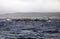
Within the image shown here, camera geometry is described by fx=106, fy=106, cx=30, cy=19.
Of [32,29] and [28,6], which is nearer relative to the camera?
[32,29]

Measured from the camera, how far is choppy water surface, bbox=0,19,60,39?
1099mm

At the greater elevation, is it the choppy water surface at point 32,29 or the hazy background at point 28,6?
the hazy background at point 28,6

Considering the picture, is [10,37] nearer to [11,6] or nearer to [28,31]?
[28,31]

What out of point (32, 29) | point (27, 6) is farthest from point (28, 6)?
point (32, 29)

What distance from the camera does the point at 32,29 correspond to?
1104mm

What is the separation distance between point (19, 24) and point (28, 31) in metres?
0.12

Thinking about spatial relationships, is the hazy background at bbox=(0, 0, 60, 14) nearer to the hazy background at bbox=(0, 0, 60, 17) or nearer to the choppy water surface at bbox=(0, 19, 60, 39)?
the hazy background at bbox=(0, 0, 60, 17)

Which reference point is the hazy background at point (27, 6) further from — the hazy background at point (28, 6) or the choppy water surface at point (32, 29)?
the choppy water surface at point (32, 29)

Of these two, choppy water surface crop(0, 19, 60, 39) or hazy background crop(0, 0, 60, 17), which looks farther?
hazy background crop(0, 0, 60, 17)

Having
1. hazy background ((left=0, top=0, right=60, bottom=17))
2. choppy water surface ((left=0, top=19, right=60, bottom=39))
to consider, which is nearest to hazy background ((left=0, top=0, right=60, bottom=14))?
hazy background ((left=0, top=0, right=60, bottom=17))

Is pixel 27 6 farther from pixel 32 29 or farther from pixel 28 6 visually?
pixel 32 29

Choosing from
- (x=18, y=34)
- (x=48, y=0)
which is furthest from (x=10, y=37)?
(x=48, y=0)

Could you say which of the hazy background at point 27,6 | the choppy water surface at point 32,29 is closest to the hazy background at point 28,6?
the hazy background at point 27,6

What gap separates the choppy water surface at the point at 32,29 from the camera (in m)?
1.10
